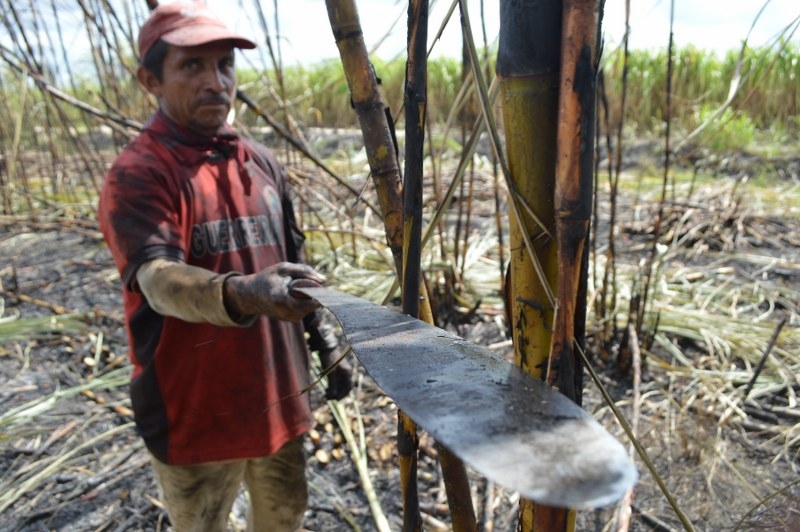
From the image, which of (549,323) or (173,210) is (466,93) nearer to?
(549,323)

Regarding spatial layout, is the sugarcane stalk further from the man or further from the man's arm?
the man

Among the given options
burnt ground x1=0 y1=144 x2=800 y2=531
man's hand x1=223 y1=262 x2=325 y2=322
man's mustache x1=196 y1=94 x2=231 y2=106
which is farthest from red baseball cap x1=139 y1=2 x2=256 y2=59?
burnt ground x1=0 y1=144 x2=800 y2=531

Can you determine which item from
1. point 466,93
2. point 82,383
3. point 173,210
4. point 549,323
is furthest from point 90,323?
point 549,323

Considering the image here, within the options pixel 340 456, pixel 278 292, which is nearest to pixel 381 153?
pixel 278 292

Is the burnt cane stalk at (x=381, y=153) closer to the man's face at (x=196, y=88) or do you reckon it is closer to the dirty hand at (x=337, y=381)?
the man's face at (x=196, y=88)

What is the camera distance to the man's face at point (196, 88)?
56.9 inches

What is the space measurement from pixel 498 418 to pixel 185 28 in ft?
4.61

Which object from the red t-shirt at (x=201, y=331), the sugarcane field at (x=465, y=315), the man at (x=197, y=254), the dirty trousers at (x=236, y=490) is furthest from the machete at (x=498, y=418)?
the dirty trousers at (x=236, y=490)

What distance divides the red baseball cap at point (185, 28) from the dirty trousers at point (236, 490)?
107cm

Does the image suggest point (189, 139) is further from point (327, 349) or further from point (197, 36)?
A: point (327, 349)

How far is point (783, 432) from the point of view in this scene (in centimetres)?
203

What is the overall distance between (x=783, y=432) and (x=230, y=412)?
1.88 m

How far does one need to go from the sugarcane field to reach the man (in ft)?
0.04

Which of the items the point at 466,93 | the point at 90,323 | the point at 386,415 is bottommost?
the point at 386,415
